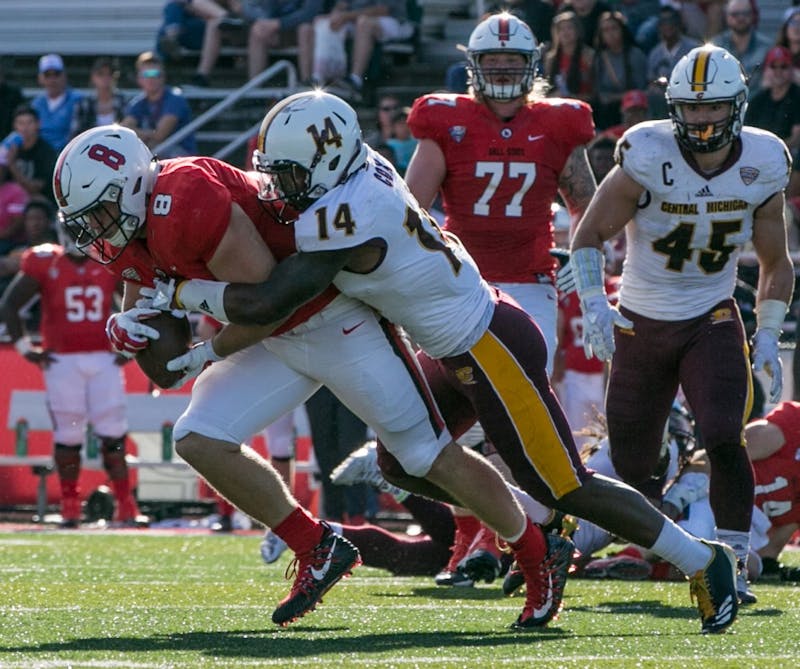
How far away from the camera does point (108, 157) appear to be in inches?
173

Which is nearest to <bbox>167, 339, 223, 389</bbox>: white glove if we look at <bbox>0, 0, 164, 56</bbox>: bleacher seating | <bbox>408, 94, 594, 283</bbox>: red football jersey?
<bbox>408, 94, 594, 283</bbox>: red football jersey

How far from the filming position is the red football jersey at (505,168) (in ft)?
19.3

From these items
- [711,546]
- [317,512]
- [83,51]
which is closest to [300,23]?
[83,51]

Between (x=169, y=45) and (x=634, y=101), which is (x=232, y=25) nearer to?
(x=169, y=45)

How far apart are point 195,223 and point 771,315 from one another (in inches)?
76.6

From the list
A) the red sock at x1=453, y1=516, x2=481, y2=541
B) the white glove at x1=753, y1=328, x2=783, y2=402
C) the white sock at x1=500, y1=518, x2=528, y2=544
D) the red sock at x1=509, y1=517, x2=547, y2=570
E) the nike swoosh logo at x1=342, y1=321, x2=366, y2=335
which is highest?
the nike swoosh logo at x1=342, y1=321, x2=366, y2=335

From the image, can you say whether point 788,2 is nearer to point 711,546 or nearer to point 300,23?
point 300,23

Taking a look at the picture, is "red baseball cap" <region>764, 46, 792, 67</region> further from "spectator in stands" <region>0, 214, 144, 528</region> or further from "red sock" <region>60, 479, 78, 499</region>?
"red sock" <region>60, 479, 78, 499</region>

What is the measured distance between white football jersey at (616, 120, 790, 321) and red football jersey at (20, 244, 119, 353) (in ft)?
16.1

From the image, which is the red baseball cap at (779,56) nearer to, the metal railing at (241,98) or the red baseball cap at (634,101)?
the red baseball cap at (634,101)

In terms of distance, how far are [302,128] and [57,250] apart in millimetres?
5628

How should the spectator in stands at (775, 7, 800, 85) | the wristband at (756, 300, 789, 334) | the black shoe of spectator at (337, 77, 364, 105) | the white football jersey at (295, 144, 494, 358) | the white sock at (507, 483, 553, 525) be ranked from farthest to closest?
the black shoe of spectator at (337, 77, 364, 105) < the spectator in stands at (775, 7, 800, 85) < the white sock at (507, 483, 553, 525) < the wristband at (756, 300, 789, 334) < the white football jersey at (295, 144, 494, 358)

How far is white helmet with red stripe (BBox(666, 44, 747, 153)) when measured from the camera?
505 cm

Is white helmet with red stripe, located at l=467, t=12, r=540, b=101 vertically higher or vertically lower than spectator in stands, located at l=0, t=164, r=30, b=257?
higher
